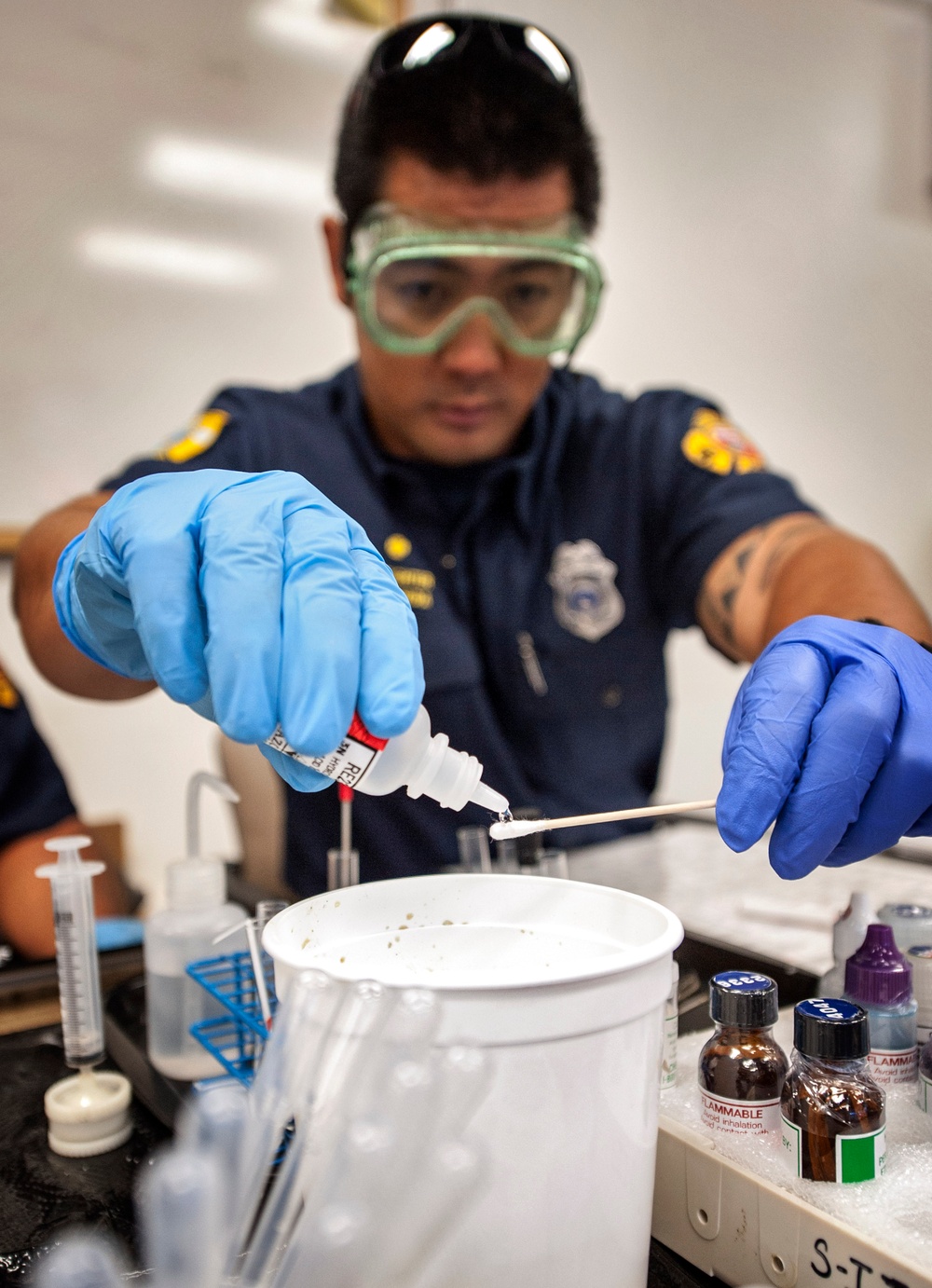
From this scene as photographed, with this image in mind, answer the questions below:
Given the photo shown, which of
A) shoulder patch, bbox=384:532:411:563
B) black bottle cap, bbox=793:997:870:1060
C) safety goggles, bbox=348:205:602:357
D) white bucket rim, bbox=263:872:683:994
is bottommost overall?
black bottle cap, bbox=793:997:870:1060

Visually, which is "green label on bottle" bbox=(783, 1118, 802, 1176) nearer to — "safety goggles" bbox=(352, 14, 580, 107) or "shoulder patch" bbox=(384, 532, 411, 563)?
"shoulder patch" bbox=(384, 532, 411, 563)

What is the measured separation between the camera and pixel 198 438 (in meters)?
1.29

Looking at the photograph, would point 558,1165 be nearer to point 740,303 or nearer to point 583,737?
point 583,737

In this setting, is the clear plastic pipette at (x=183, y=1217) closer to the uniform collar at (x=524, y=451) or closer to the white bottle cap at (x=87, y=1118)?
the white bottle cap at (x=87, y=1118)

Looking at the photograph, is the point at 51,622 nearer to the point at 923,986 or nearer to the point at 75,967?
the point at 75,967

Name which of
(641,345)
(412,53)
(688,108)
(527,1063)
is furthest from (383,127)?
(688,108)

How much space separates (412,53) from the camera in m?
1.20

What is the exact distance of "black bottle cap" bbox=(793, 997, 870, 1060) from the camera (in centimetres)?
48

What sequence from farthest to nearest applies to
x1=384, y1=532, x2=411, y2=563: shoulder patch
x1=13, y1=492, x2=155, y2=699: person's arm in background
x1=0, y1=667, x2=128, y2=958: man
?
x1=384, y1=532, x2=411, y2=563: shoulder patch < x1=0, y1=667, x2=128, y2=958: man < x1=13, y1=492, x2=155, y2=699: person's arm in background

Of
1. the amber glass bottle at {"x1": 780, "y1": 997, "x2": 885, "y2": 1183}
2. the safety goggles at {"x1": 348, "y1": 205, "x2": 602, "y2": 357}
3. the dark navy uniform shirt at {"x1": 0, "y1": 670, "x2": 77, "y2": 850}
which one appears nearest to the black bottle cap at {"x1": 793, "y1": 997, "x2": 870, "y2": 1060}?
the amber glass bottle at {"x1": 780, "y1": 997, "x2": 885, "y2": 1183}

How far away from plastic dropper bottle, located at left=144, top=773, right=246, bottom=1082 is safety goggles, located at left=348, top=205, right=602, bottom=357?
2.45ft

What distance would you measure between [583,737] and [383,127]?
2.95ft

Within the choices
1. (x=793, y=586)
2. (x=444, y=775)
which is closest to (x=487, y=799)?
(x=444, y=775)

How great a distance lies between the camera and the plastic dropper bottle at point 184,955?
67 cm
